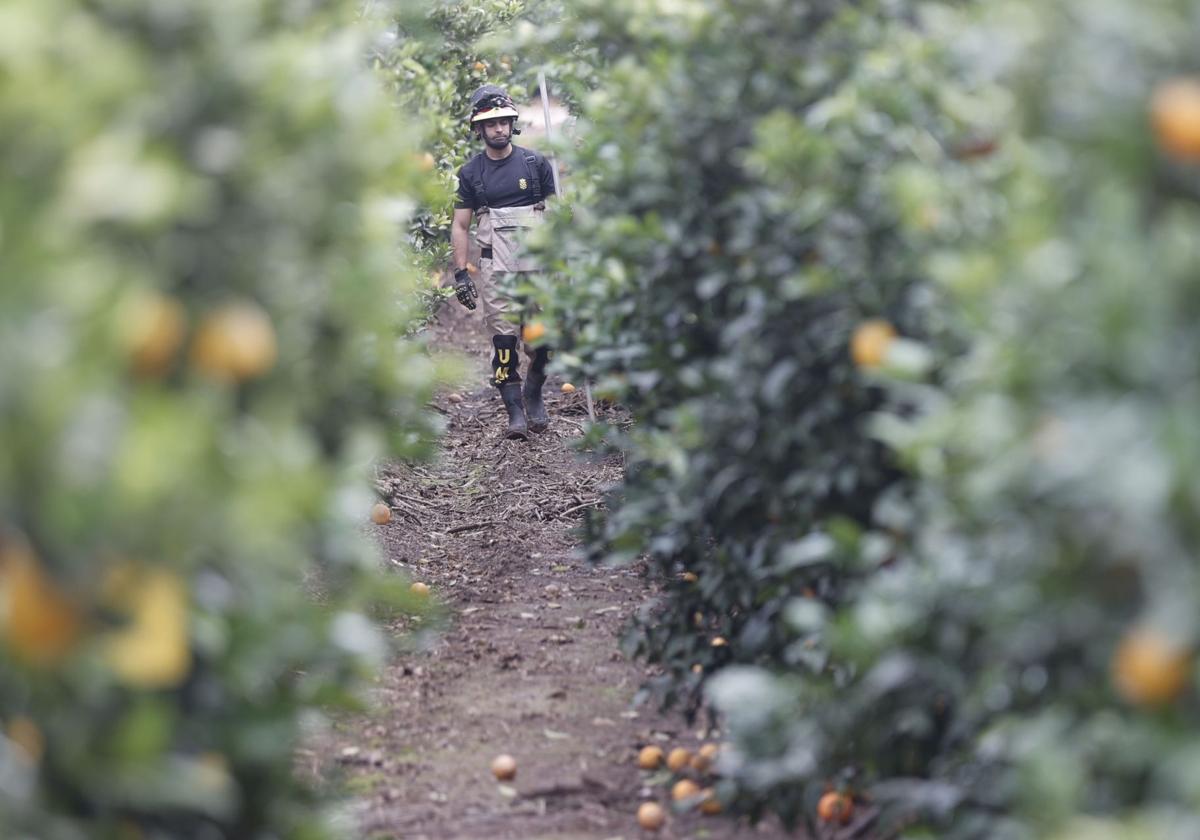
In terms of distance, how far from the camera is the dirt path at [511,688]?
13.1ft

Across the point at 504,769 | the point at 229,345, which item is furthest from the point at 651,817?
the point at 229,345

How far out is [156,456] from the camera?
5.62 ft

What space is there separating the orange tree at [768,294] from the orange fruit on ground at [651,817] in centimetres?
31

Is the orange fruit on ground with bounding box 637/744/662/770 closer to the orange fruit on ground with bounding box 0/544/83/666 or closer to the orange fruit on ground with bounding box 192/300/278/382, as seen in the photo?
the orange fruit on ground with bounding box 192/300/278/382

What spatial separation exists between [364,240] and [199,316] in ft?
1.55

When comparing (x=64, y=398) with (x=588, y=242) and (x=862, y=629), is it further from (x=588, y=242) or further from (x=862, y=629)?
(x=588, y=242)

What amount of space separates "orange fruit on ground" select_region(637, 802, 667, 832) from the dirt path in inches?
1.6


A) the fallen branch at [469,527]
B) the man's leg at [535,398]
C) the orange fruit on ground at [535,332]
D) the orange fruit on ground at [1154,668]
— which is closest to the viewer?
the orange fruit on ground at [1154,668]

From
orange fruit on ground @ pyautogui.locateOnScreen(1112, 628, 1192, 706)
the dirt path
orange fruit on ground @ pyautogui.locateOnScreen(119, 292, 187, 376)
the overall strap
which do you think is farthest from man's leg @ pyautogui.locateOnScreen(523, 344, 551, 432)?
orange fruit on ground @ pyautogui.locateOnScreen(1112, 628, 1192, 706)

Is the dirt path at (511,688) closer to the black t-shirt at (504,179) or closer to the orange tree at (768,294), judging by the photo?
the orange tree at (768,294)

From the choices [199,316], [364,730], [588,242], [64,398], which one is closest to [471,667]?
[364,730]

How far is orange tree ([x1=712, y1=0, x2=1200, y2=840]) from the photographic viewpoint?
5.86ft

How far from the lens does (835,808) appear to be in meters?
3.25

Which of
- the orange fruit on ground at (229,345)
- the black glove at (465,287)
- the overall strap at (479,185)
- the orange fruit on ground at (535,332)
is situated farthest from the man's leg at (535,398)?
the orange fruit on ground at (229,345)
